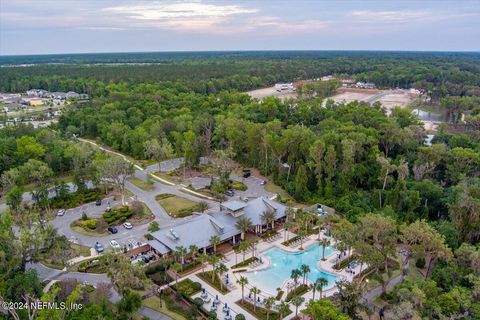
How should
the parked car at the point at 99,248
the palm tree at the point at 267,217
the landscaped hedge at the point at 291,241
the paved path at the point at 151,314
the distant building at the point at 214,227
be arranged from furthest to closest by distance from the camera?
the palm tree at the point at 267,217
the landscaped hedge at the point at 291,241
the parked car at the point at 99,248
the distant building at the point at 214,227
the paved path at the point at 151,314

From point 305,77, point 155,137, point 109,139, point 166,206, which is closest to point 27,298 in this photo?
point 166,206

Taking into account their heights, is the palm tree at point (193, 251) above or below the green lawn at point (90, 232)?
above

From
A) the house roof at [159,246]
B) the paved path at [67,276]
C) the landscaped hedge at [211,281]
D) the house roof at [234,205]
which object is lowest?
the landscaped hedge at [211,281]

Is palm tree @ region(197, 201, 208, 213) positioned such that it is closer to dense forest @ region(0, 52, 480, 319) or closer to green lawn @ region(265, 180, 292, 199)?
green lawn @ region(265, 180, 292, 199)

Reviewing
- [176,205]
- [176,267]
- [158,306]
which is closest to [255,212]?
[176,205]

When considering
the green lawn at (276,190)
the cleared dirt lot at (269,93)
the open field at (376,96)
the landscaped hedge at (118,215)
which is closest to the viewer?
the landscaped hedge at (118,215)

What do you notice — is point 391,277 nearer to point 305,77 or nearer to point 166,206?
point 166,206

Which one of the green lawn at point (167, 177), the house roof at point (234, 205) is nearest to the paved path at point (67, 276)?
the house roof at point (234, 205)

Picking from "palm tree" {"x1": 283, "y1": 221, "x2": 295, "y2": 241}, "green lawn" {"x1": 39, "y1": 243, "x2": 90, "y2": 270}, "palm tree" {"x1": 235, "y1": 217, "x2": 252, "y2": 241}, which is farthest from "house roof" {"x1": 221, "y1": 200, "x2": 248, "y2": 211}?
"green lawn" {"x1": 39, "y1": 243, "x2": 90, "y2": 270}

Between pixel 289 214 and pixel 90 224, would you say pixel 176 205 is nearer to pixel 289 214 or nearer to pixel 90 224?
pixel 90 224

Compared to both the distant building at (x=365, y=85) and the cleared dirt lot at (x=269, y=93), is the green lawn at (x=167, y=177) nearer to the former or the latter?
the cleared dirt lot at (x=269, y=93)
